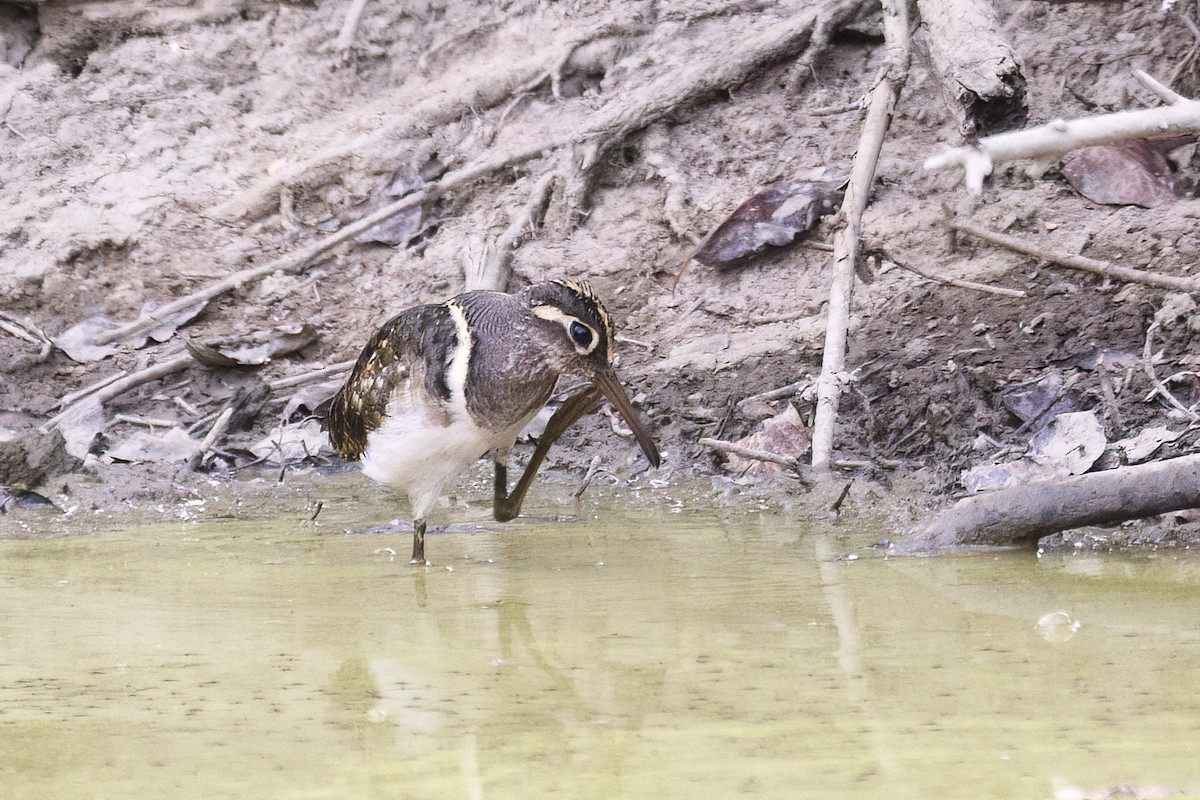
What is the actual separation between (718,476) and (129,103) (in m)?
5.75

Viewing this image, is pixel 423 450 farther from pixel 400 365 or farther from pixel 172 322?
pixel 172 322

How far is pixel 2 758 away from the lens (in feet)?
10.6

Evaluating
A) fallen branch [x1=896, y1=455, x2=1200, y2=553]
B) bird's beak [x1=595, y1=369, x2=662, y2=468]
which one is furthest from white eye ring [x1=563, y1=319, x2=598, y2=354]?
fallen branch [x1=896, y1=455, x2=1200, y2=553]

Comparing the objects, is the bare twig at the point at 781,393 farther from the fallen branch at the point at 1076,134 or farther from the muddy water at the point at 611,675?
the fallen branch at the point at 1076,134

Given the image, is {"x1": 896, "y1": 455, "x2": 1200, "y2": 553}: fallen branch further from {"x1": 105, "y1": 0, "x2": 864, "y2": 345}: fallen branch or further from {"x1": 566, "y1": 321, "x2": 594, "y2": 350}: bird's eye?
{"x1": 105, "y1": 0, "x2": 864, "y2": 345}: fallen branch

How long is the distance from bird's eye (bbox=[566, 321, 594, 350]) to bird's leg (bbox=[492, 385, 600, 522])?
2.12 feet

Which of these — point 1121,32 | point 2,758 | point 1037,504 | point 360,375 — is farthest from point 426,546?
point 1121,32

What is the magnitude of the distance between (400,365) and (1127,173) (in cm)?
401

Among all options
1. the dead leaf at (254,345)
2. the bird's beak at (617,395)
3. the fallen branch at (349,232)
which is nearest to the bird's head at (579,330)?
the bird's beak at (617,395)

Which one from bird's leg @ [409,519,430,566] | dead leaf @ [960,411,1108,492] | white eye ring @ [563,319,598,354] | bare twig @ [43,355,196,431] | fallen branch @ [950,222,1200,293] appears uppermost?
white eye ring @ [563,319,598,354]

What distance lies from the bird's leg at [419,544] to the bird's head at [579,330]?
86cm

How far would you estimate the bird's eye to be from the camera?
5246 mm

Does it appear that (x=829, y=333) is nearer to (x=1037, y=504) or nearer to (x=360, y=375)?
(x=1037, y=504)

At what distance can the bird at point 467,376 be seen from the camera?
17.5 feet
